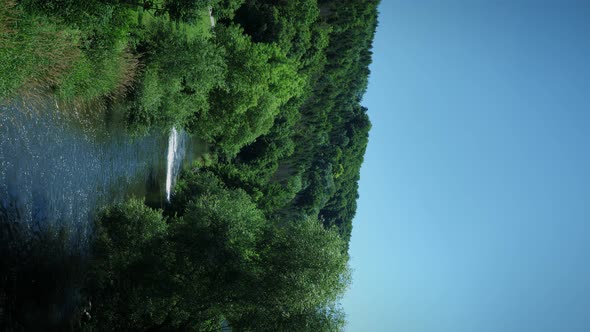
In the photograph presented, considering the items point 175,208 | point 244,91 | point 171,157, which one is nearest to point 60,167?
point 244,91

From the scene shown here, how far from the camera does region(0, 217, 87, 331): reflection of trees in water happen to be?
25453 millimetres

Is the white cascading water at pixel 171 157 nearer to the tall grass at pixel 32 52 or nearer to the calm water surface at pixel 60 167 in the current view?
the calm water surface at pixel 60 167

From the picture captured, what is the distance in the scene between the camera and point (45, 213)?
28.1 meters

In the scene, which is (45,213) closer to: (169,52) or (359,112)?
(169,52)

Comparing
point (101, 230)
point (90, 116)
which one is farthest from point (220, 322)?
point (90, 116)

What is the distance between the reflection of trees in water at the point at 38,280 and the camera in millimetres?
25453

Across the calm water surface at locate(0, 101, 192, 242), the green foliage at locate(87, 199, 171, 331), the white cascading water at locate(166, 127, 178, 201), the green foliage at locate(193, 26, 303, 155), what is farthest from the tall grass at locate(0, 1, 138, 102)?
the white cascading water at locate(166, 127, 178, 201)

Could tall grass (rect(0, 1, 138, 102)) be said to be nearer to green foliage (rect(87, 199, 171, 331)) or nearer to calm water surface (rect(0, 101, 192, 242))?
calm water surface (rect(0, 101, 192, 242))

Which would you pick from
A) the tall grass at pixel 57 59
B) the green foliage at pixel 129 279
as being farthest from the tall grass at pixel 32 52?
the green foliage at pixel 129 279

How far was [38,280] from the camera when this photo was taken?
27.7 meters

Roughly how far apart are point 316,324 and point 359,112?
70.9 meters

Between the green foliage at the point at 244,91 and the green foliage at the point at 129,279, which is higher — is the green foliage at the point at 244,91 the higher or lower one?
the higher one

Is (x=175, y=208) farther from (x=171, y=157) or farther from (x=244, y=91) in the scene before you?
(x=244, y=91)

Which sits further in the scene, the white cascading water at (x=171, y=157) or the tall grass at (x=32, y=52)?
the white cascading water at (x=171, y=157)
